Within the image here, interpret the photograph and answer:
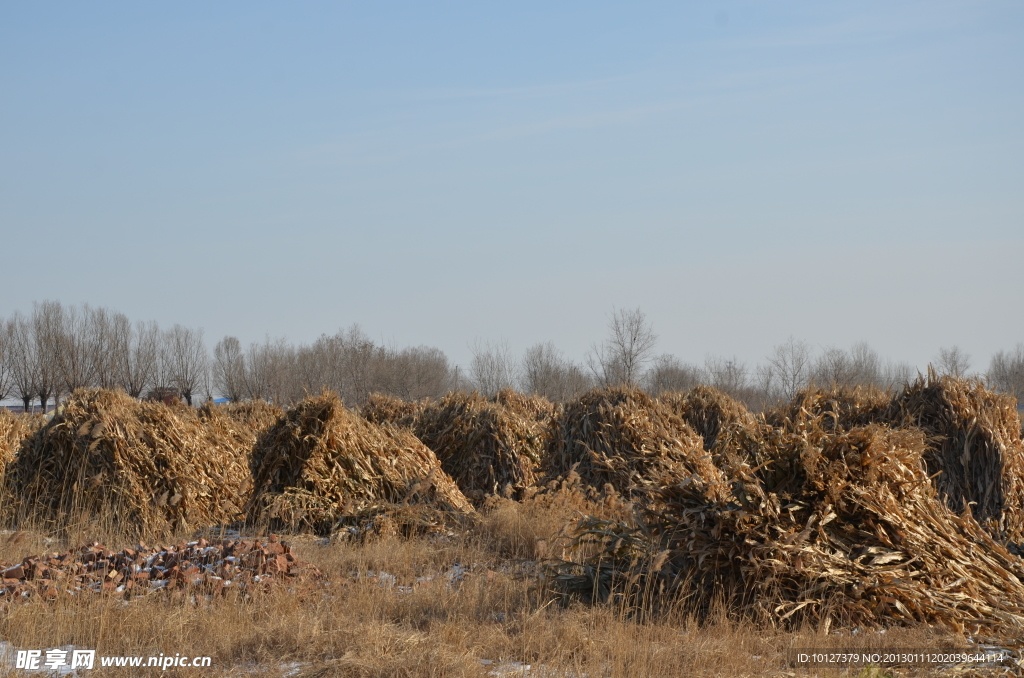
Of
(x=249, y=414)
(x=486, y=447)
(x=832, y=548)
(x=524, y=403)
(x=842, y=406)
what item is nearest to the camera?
(x=832, y=548)

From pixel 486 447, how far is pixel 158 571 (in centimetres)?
636

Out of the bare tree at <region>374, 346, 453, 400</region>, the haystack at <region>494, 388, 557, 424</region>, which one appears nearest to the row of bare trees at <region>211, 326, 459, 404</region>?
the bare tree at <region>374, 346, 453, 400</region>

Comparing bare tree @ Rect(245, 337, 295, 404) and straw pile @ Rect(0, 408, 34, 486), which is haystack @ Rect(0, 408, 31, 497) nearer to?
straw pile @ Rect(0, 408, 34, 486)

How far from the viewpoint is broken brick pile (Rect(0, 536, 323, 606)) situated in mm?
A: 6367

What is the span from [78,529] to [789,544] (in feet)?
23.9

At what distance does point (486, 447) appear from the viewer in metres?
12.7

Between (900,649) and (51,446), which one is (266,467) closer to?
(51,446)

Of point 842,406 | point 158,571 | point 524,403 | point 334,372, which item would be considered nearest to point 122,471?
point 158,571

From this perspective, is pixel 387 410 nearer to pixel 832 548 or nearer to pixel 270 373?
pixel 832 548

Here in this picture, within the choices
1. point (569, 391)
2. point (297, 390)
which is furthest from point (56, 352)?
point (569, 391)

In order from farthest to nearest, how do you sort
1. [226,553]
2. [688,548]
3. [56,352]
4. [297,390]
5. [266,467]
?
[297,390]
[56,352]
[266,467]
[226,553]
[688,548]

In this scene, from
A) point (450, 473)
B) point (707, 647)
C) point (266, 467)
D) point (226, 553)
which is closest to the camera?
point (707, 647)

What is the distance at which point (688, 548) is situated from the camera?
20.0 ft

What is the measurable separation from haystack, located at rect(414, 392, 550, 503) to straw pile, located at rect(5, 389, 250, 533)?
3.16 m
